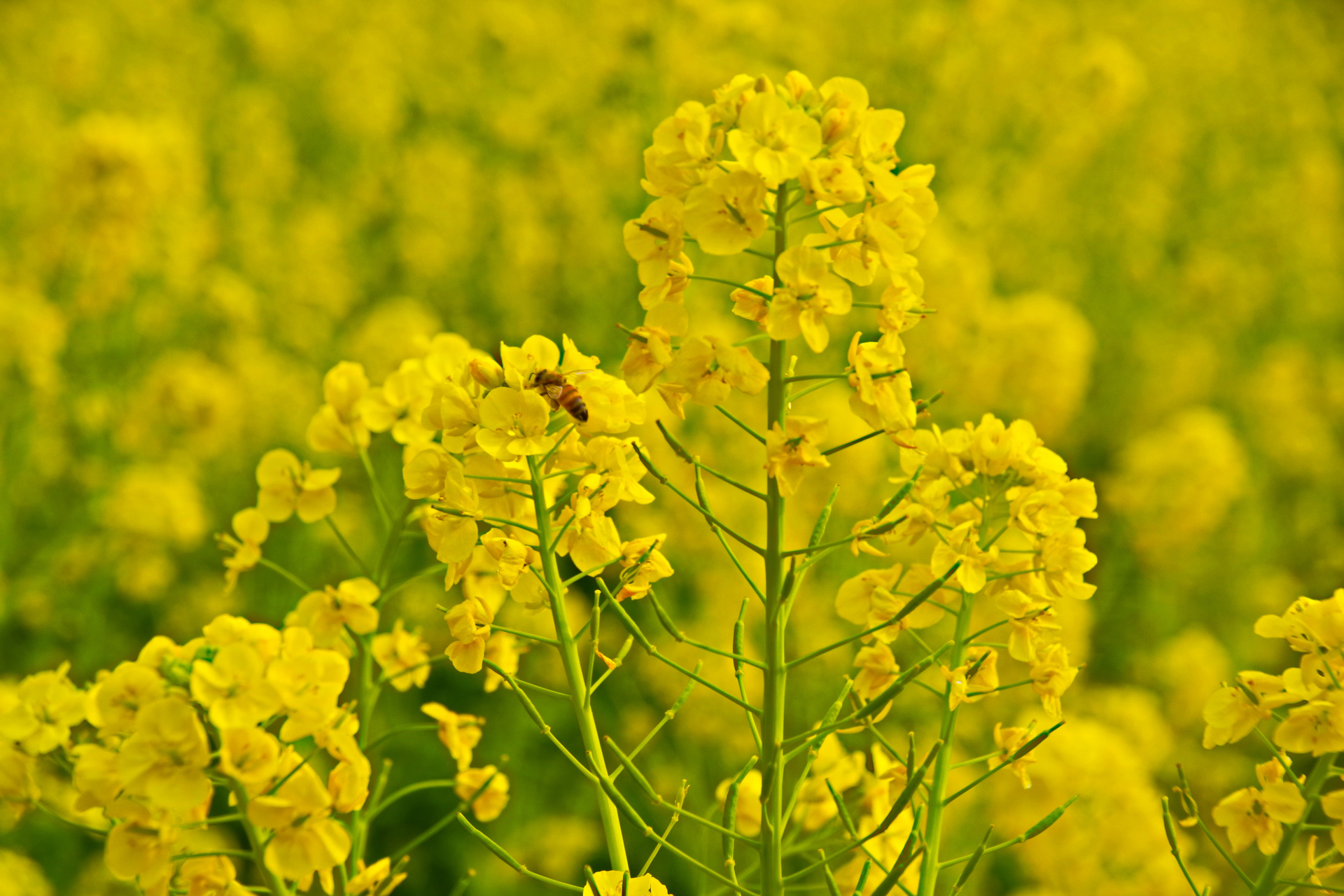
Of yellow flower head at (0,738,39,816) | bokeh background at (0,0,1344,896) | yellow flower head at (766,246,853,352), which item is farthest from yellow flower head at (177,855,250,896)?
bokeh background at (0,0,1344,896)

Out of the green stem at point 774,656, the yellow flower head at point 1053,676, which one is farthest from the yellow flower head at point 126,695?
the yellow flower head at point 1053,676

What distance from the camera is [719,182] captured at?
114 cm

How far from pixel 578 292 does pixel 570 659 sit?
4245mm

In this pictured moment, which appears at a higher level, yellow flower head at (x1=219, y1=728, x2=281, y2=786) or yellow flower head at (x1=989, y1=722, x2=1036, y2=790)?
yellow flower head at (x1=989, y1=722, x2=1036, y2=790)

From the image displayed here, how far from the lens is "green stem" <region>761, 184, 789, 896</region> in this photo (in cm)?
121

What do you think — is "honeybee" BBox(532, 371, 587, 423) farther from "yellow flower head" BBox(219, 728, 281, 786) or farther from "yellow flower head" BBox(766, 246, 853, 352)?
"yellow flower head" BBox(219, 728, 281, 786)

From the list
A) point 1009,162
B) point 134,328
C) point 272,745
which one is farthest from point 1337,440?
point 272,745

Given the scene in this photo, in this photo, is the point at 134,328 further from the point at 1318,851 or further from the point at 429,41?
the point at 1318,851

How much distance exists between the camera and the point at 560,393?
4.13 feet

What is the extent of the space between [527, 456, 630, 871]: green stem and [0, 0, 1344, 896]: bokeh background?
1.32m

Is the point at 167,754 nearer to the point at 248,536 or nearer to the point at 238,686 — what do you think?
the point at 238,686

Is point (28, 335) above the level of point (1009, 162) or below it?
below

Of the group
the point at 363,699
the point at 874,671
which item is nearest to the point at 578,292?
the point at 363,699

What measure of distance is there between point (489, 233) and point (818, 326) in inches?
211
